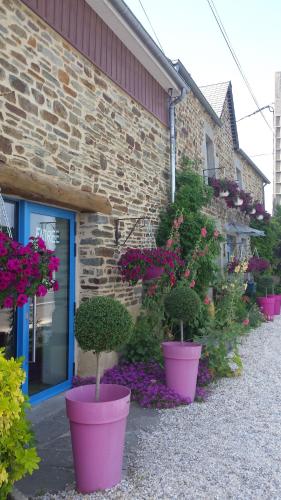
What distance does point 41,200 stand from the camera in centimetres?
448

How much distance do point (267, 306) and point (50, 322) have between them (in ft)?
27.1

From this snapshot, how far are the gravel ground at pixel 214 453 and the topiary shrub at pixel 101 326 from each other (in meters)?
0.71

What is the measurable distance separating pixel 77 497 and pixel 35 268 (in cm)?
155

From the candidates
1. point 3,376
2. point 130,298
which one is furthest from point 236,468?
point 130,298

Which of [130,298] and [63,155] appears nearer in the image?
[63,155]

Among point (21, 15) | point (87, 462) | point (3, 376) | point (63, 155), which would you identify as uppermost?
point (21, 15)

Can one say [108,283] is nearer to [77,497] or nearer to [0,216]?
[0,216]

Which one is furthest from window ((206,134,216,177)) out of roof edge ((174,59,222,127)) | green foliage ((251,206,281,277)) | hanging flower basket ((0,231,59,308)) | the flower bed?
hanging flower basket ((0,231,59,308))

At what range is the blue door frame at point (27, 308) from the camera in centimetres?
433

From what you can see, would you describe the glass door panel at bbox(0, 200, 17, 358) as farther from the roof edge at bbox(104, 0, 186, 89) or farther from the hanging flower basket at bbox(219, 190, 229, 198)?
the hanging flower basket at bbox(219, 190, 229, 198)

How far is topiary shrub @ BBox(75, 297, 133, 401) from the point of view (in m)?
3.07

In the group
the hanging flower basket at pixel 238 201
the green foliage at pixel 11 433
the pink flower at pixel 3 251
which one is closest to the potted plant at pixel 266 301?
the hanging flower basket at pixel 238 201

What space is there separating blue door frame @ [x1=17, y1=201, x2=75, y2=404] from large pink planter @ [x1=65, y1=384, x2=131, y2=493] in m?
1.43

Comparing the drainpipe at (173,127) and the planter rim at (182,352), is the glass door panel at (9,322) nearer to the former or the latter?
the planter rim at (182,352)
